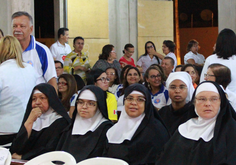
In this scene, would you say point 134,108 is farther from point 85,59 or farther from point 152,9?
point 152,9

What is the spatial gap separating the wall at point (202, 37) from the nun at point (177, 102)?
34.8ft

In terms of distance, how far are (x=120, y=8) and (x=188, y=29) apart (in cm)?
588

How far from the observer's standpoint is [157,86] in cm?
490

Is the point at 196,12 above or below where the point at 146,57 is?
above

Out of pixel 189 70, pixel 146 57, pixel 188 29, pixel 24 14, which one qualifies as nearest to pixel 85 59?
pixel 146 57

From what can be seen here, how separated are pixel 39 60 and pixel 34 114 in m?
0.74

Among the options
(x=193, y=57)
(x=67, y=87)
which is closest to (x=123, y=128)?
(x=67, y=87)

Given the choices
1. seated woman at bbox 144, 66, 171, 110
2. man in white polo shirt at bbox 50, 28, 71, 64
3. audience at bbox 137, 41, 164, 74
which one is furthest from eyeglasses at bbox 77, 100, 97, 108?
audience at bbox 137, 41, 164, 74

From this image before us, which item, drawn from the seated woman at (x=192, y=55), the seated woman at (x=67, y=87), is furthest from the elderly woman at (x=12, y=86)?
the seated woman at (x=192, y=55)

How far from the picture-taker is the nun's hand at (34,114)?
3504 millimetres

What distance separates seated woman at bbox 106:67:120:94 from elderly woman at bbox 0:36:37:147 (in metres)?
2.70

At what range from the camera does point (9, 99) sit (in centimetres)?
353

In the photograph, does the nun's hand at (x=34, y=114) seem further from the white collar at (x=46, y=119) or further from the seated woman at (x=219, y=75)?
the seated woman at (x=219, y=75)

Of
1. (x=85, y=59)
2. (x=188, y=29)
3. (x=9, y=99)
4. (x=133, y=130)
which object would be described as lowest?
(x=133, y=130)
